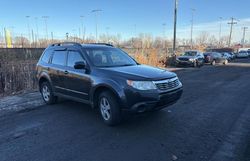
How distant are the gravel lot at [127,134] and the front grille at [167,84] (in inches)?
35.6

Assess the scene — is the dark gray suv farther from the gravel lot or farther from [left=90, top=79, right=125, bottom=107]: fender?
the gravel lot

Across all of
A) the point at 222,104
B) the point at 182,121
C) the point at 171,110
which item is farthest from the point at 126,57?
the point at 222,104

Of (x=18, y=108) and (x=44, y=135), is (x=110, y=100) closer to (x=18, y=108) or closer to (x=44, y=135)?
(x=44, y=135)

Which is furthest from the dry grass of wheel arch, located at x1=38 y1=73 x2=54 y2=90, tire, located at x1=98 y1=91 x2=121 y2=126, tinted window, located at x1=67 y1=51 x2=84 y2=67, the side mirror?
tire, located at x1=98 y1=91 x2=121 y2=126

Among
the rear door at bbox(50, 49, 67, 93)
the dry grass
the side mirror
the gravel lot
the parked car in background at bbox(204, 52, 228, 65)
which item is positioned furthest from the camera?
the parked car in background at bbox(204, 52, 228, 65)

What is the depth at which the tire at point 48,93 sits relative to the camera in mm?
7394

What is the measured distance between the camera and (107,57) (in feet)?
20.8

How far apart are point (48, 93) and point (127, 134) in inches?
145

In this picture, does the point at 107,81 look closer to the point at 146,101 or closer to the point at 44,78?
the point at 146,101

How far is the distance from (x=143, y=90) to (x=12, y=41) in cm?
6065

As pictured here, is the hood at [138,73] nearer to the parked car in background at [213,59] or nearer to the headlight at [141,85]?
the headlight at [141,85]

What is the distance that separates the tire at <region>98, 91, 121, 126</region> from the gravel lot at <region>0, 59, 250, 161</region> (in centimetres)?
19

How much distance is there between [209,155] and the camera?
400cm

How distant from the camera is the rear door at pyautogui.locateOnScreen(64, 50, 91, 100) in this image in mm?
5836
